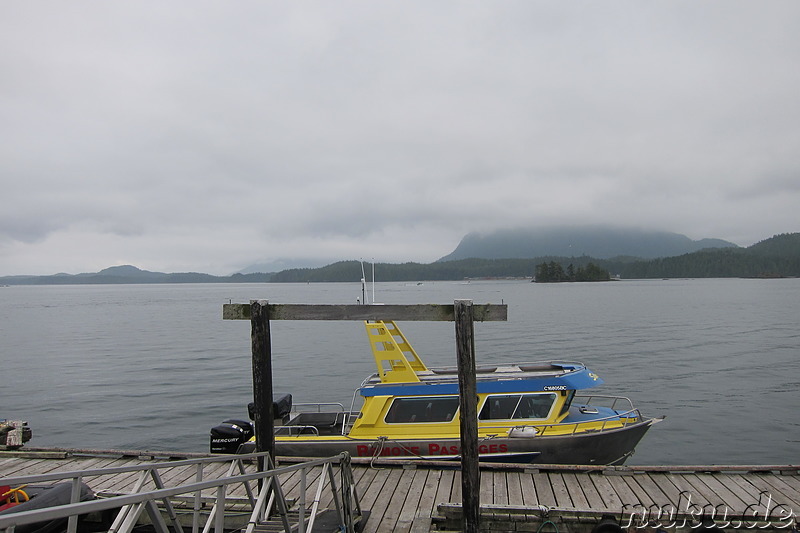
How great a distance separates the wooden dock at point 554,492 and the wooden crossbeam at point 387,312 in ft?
8.53

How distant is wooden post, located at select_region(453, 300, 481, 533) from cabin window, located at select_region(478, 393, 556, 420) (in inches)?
189

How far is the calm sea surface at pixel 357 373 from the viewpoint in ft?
65.4

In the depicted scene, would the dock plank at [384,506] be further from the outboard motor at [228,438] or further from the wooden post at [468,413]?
the outboard motor at [228,438]

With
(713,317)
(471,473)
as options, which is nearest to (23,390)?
(471,473)

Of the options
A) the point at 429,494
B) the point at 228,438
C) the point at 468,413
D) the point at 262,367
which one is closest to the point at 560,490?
the point at 429,494

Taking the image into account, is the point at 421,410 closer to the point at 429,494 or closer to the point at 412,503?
the point at 429,494

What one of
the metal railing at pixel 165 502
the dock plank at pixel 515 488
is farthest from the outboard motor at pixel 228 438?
the dock plank at pixel 515 488

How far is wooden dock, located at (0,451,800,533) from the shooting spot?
7.70 m

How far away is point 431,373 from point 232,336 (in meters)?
40.6

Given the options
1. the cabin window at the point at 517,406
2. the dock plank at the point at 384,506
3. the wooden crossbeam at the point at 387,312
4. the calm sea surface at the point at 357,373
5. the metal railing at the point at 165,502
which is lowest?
the calm sea surface at the point at 357,373

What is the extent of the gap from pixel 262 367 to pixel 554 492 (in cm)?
480

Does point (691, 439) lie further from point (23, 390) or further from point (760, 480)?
point (23, 390)

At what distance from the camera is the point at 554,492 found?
8.75m

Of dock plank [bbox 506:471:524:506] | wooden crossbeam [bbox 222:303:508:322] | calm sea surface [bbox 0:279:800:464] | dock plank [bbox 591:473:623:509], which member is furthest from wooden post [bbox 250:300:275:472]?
calm sea surface [bbox 0:279:800:464]
